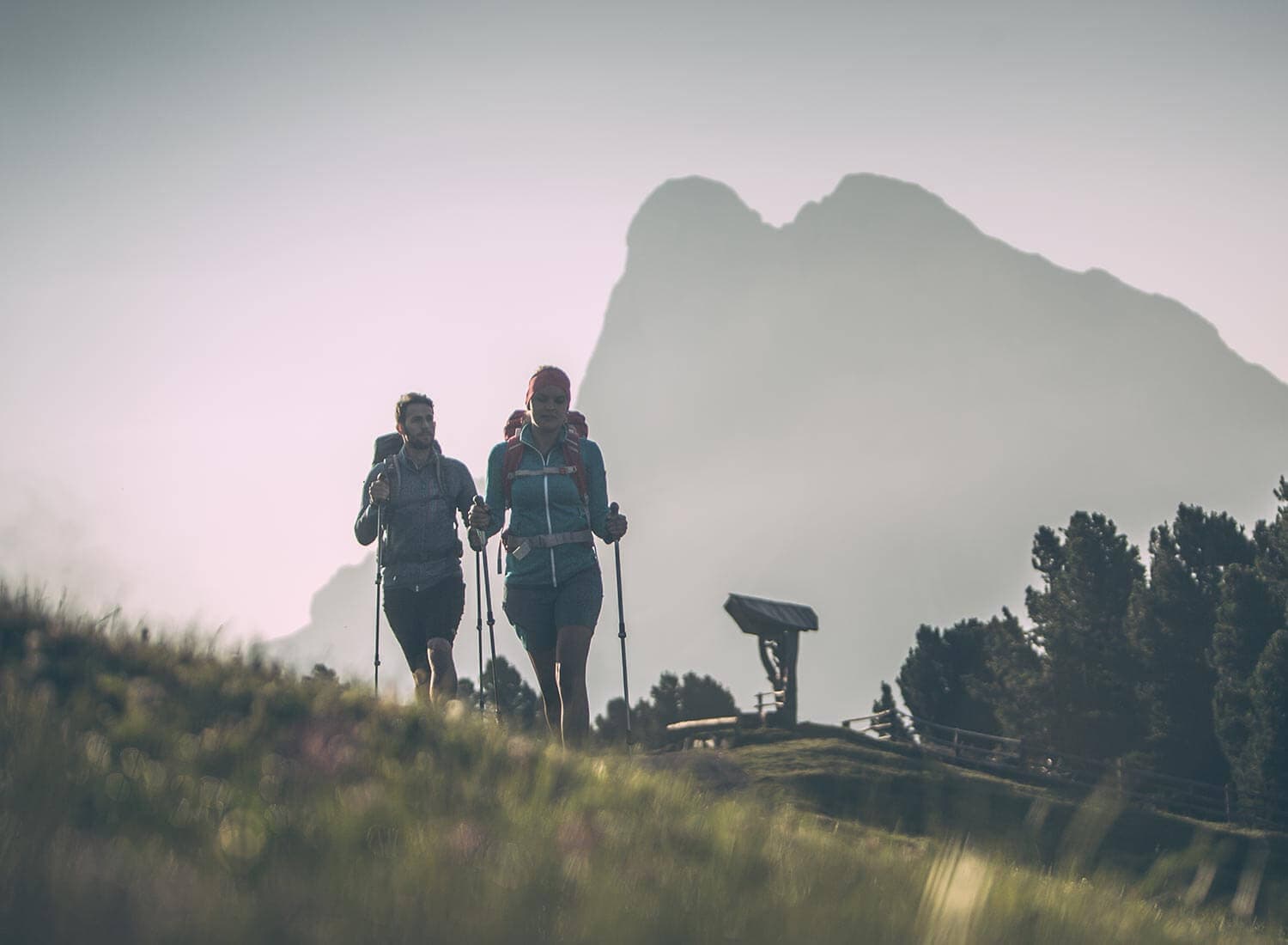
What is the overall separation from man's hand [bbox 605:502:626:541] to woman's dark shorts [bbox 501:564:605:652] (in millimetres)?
285

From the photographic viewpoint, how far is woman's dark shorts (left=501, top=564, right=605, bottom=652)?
949 cm

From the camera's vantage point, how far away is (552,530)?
9602 millimetres

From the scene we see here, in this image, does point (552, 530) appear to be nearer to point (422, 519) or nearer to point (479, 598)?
point (422, 519)

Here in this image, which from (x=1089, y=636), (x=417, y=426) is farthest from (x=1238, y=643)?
(x=417, y=426)

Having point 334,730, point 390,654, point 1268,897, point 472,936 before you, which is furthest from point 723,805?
point 1268,897

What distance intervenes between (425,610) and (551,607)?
1432mm

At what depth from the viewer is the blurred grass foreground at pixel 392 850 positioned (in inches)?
128

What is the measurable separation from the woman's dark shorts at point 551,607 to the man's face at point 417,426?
1.73 meters

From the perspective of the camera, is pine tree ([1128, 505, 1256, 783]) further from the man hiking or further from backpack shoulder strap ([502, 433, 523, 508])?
backpack shoulder strap ([502, 433, 523, 508])

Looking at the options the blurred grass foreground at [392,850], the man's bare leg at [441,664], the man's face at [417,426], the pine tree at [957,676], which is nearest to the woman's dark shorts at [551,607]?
the man's bare leg at [441,664]

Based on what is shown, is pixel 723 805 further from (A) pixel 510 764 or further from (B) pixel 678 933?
(B) pixel 678 933

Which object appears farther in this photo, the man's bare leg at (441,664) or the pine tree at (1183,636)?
the pine tree at (1183,636)

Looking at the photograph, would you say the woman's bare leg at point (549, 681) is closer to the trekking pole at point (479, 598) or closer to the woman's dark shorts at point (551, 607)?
the woman's dark shorts at point (551, 607)

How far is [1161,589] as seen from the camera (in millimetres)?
43938
